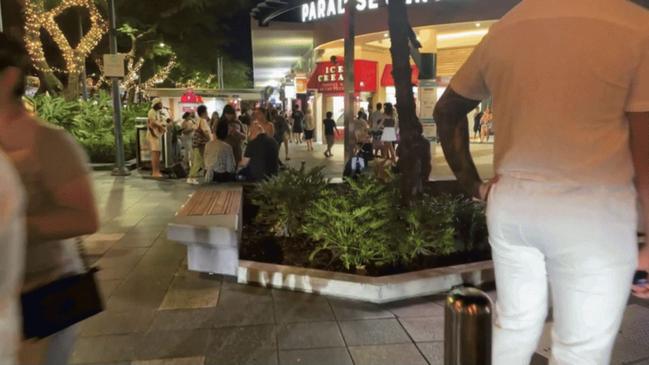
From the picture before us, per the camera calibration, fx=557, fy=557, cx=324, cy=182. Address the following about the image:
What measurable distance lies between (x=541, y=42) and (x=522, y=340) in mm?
1125

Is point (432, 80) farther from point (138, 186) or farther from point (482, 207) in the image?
point (482, 207)

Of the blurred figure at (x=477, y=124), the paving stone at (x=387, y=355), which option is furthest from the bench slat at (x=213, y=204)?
the blurred figure at (x=477, y=124)

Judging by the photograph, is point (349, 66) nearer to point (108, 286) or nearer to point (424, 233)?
point (424, 233)

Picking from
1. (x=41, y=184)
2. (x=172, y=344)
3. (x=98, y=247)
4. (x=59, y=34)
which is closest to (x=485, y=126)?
(x=59, y=34)

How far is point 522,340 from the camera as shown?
7.11ft

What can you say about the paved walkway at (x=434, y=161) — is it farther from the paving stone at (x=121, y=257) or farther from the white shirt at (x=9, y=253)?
the white shirt at (x=9, y=253)

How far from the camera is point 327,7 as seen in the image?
62.6 ft

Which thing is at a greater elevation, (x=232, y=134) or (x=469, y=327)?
(x=232, y=134)

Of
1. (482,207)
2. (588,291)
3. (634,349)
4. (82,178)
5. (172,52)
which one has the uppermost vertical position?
(172,52)

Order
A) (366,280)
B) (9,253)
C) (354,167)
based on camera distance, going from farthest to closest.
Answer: (354,167)
(366,280)
(9,253)

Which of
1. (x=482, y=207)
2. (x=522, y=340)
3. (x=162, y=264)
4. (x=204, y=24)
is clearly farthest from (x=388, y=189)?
(x=204, y=24)

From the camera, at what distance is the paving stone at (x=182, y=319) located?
171 inches

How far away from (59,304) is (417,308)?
125 inches

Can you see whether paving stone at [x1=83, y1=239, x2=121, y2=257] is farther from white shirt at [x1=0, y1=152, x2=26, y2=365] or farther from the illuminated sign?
the illuminated sign
